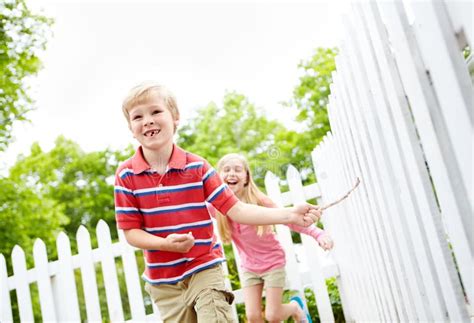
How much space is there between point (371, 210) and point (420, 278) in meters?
0.66

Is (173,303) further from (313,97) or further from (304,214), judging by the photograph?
(313,97)

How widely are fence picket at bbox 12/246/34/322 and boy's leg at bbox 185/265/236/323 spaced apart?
319cm

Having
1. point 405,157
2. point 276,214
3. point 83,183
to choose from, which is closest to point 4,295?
point 276,214

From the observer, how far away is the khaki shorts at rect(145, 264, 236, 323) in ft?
7.00

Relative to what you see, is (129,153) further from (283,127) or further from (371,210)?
(371,210)

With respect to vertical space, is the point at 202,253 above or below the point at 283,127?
below

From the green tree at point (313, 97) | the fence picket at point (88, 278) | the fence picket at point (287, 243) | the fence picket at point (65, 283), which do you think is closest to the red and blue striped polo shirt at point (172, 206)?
the fence picket at point (287, 243)

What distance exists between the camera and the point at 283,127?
23625 mm

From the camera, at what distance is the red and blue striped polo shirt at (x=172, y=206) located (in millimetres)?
2262

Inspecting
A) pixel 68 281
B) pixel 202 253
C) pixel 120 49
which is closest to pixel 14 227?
pixel 68 281

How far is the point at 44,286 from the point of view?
15.0 ft

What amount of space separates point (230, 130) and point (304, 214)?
20.7 meters

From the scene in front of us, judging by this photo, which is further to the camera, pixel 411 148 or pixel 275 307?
pixel 275 307

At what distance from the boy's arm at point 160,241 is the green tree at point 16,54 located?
16.2 feet
